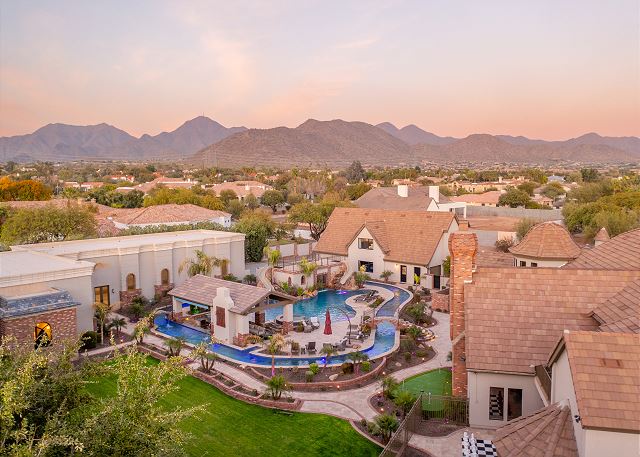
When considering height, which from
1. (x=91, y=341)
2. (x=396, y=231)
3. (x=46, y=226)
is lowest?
(x=91, y=341)

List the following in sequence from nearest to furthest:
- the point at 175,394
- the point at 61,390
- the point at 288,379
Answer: the point at 61,390 → the point at 175,394 → the point at 288,379

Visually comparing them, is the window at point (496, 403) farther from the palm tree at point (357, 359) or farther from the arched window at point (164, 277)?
the arched window at point (164, 277)

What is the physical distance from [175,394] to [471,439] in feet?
40.4

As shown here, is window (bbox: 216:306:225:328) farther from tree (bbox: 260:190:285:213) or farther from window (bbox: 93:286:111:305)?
tree (bbox: 260:190:285:213)

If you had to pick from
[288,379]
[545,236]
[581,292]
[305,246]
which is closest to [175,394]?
[288,379]

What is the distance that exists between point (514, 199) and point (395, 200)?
1196 inches

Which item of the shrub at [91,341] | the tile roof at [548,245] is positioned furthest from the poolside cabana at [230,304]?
the tile roof at [548,245]

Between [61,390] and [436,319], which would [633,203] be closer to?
[436,319]

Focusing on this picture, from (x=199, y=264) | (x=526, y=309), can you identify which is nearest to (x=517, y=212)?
(x=199, y=264)

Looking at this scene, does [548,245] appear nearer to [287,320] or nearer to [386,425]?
[287,320]

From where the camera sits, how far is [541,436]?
1235 cm

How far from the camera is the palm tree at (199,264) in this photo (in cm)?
3812

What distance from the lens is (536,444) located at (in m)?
12.2

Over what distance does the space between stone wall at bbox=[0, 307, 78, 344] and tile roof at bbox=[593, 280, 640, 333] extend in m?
21.4
